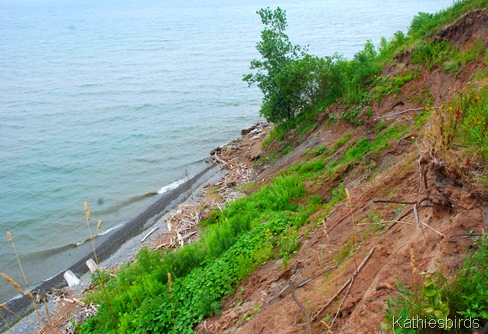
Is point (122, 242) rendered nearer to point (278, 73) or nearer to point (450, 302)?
point (278, 73)

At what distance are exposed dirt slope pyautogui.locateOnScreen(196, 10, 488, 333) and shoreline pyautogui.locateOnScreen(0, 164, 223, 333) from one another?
9.49 metres

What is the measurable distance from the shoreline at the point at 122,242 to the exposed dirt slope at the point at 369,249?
9.49m

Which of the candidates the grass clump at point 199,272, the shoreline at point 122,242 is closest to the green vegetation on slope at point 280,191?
the grass clump at point 199,272

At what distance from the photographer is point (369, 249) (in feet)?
19.4

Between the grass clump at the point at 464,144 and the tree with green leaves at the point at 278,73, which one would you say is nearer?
the grass clump at the point at 464,144

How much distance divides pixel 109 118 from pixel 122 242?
18.8 meters

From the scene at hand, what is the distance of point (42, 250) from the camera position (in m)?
18.0

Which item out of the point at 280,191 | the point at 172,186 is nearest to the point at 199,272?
the point at 280,191

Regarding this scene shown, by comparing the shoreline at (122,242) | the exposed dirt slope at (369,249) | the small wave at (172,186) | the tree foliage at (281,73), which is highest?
the tree foliage at (281,73)

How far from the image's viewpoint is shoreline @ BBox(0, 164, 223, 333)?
14390 mm

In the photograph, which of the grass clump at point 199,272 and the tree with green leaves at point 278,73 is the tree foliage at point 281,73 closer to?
the tree with green leaves at point 278,73

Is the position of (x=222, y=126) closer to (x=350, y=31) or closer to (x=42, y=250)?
(x=42, y=250)

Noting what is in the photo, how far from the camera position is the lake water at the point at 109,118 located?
810 inches

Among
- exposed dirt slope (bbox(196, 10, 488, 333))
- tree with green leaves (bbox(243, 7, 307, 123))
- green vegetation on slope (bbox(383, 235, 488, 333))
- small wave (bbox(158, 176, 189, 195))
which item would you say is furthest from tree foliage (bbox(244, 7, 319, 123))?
green vegetation on slope (bbox(383, 235, 488, 333))
